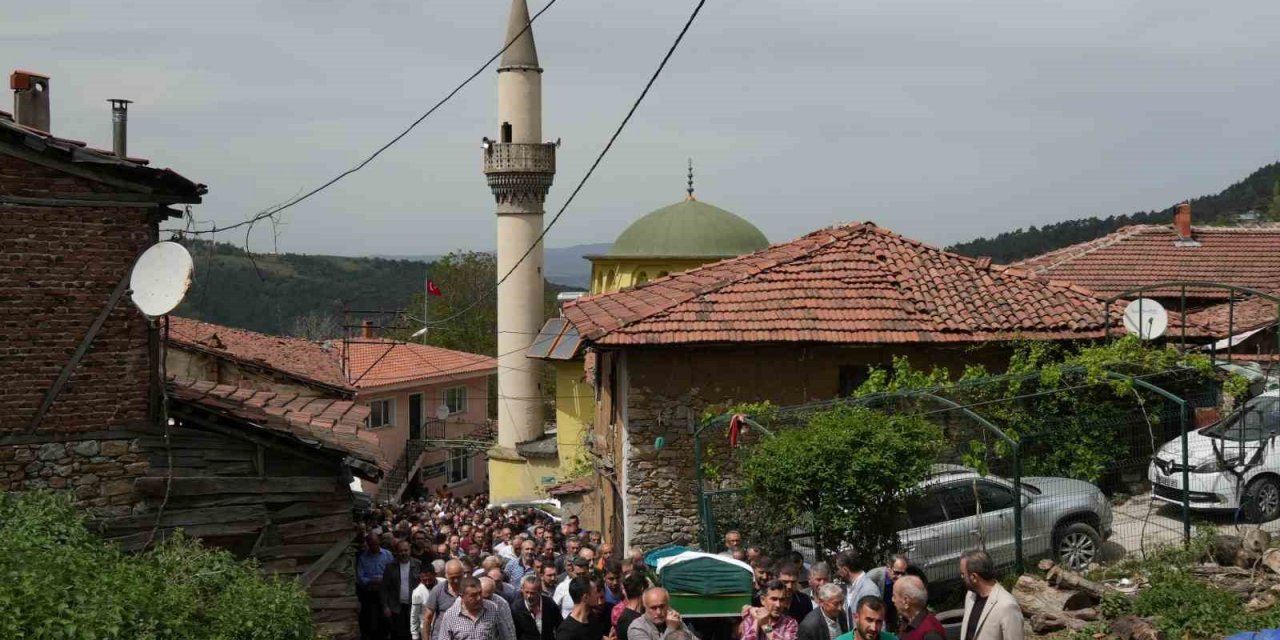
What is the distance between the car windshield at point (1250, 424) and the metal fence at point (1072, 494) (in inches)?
2.3

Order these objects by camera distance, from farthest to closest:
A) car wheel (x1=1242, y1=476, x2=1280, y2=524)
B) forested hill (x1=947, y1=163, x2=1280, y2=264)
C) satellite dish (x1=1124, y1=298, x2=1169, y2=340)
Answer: forested hill (x1=947, y1=163, x2=1280, y2=264) < satellite dish (x1=1124, y1=298, x2=1169, y2=340) < car wheel (x1=1242, y1=476, x2=1280, y2=524)

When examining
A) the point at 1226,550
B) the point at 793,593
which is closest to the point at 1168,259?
the point at 1226,550

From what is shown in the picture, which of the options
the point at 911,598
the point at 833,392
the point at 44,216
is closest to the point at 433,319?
the point at 833,392

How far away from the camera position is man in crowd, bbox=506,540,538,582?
42.1ft

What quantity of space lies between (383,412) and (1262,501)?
136 ft

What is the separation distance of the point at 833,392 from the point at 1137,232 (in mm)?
22173

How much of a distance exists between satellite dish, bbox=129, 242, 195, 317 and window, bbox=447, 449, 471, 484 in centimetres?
4296

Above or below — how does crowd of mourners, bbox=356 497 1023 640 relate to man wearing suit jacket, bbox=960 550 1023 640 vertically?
below

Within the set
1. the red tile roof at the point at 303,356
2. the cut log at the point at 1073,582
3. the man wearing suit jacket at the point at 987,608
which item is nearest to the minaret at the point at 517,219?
the red tile roof at the point at 303,356

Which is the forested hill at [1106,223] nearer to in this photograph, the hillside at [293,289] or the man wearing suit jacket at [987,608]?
the hillside at [293,289]

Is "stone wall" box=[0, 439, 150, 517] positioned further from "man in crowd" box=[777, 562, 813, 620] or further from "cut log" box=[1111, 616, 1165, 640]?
"cut log" box=[1111, 616, 1165, 640]

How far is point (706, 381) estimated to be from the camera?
56.5 ft

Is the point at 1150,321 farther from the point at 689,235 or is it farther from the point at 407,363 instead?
the point at 407,363

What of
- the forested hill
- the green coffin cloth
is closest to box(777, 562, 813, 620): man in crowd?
the green coffin cloth
